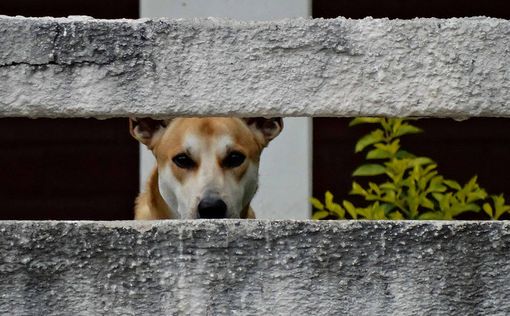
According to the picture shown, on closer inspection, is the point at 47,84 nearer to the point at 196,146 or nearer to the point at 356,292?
the point at 356,292

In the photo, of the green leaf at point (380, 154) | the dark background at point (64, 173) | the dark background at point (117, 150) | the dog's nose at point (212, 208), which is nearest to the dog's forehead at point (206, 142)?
the dog's nose at point (212, 208)

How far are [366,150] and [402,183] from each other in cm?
168

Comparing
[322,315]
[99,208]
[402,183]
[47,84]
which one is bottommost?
[322,315]

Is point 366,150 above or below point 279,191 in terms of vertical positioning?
above

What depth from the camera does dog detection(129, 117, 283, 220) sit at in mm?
5332

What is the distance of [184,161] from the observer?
17.8ft

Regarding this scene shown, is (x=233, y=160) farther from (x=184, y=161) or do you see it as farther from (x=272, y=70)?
(x=272, y=70)

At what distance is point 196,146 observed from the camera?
5.44 m

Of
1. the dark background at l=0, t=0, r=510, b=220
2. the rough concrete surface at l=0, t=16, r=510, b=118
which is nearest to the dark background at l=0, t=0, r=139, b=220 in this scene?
the dark background at l=0, t=0, r=510, b=220

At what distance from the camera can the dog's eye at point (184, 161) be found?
17.8 ft

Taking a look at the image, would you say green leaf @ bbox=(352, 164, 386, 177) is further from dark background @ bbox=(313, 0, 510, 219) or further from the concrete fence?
the concrete fence

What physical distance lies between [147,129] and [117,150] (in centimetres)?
191

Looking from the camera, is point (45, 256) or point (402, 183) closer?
point (45, 256)

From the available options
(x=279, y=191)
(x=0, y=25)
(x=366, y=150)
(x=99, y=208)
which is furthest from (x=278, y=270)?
(x=99, y=208)
